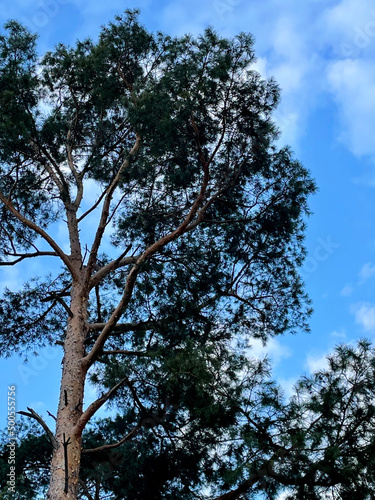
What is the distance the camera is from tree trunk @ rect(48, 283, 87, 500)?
16.6 ft

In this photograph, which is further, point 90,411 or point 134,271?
point 134,271

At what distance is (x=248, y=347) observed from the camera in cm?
663

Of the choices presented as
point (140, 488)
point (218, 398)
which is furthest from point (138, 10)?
point (140, 488)

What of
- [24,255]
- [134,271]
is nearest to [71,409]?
[134,271]

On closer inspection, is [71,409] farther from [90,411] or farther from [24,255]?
[24,255]

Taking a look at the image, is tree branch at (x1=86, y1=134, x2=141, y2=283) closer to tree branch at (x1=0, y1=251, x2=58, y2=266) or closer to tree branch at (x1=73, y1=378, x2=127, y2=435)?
tree branch at (x1=0, y1=251, x2=58, y2=266)

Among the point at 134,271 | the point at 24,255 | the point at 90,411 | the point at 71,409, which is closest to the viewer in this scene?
the point at 90,411

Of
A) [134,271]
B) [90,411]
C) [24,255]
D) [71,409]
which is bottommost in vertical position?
[90,411]

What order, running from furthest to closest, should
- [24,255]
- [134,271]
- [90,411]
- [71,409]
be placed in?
[24,255]
[71,409]
[134,271]
[90,411]

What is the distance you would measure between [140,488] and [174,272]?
2313 mm

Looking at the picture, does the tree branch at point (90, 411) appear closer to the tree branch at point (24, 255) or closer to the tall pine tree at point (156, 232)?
the tall pine tree at point (156, 232)

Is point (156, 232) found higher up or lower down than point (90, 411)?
higher up

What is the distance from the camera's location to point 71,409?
18.6 ft

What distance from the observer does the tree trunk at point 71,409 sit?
5.05 m
